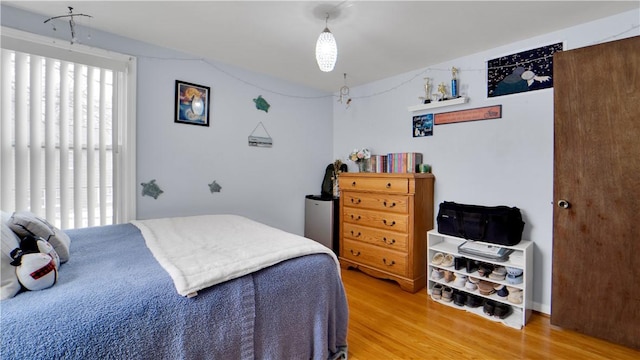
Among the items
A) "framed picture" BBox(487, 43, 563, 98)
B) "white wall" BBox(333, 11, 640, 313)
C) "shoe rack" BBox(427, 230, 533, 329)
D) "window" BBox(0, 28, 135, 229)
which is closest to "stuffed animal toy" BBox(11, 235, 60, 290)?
"window" BBox(0, 28, 135, 229)

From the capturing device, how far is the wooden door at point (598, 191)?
181 cm

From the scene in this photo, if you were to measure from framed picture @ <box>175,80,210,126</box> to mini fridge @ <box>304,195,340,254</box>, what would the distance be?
1602 millimetres

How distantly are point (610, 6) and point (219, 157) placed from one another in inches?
132

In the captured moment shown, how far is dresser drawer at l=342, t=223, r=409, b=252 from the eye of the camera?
2773 millimetres

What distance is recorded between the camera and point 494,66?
8.48ft

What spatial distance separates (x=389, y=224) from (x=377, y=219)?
152mm

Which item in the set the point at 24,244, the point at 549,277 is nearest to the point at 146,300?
the point at 24,244

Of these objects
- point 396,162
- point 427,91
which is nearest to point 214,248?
point 396,162

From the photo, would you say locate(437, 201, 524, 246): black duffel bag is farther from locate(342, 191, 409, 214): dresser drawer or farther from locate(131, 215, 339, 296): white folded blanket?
locate(131, 215, 339, 296): white folded blanket

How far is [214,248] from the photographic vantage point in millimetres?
1584

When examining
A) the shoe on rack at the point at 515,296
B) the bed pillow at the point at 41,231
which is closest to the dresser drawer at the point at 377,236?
the shoe on rack at the point at 515,296

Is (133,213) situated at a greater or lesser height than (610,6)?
lesser

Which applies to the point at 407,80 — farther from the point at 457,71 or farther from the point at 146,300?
the point at 146,300

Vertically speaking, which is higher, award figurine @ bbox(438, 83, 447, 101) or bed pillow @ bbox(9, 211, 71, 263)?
award figurine @ bbox(438, 83, 447, 101)
